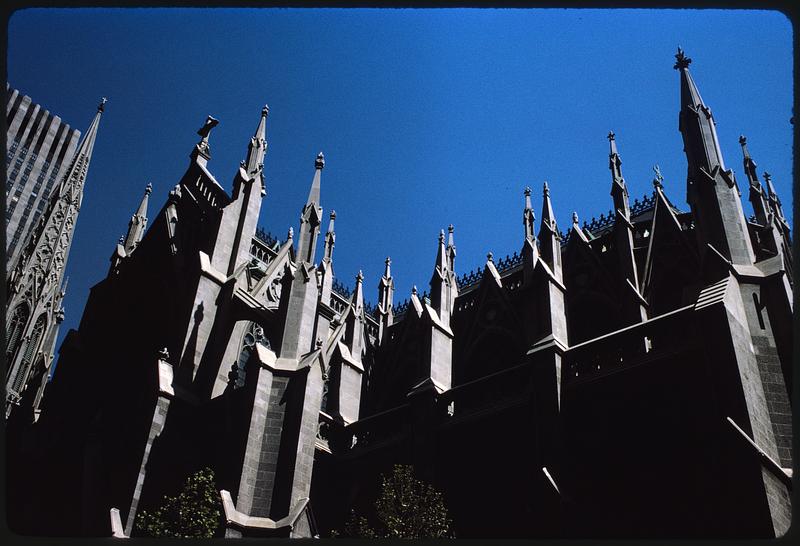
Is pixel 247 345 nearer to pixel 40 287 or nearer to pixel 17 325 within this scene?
pixel 17 325

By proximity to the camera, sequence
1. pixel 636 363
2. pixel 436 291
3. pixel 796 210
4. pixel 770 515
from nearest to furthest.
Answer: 1. pixel 796 210
2. pixel 770 515
3. pixel 636 363
4. pixel 436 291

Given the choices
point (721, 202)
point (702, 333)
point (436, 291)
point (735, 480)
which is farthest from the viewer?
point (436, 291)

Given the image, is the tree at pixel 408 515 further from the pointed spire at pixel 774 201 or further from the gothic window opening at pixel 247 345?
the pointed spire at pixel 774 201

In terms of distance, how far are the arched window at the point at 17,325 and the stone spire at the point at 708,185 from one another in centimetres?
3785

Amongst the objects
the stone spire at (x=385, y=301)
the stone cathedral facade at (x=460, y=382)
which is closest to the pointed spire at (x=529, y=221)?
the stone cathedral facade at (x=460, y=382)

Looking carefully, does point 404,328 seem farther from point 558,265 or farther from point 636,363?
point 636,363

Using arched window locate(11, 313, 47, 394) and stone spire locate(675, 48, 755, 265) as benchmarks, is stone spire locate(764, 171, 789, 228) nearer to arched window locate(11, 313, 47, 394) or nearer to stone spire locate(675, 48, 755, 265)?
stone spire locate(675, 48, 755, 265)

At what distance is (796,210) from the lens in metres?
8.26

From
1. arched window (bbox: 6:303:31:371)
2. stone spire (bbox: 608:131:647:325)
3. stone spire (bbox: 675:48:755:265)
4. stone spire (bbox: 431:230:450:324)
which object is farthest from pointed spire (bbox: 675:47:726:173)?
arched window (bbox: 6:303:31:371)

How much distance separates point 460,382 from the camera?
966 inches

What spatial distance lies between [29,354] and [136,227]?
694 inches

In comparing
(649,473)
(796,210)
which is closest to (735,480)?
(649,473)

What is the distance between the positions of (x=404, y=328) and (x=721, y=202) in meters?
12.7

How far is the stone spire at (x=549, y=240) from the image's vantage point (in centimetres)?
2284
